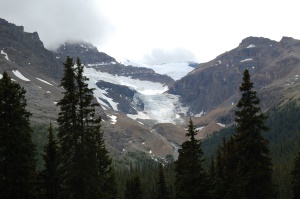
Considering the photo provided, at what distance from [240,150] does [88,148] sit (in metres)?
12.3

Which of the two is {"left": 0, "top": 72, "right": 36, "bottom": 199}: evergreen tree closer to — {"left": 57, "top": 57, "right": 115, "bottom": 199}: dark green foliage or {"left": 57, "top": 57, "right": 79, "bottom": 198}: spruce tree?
{"left": 57, "top": 57, "right": 79, "bottom": 198}: spruce tree

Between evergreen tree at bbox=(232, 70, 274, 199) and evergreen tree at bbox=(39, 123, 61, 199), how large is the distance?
48.8 feet

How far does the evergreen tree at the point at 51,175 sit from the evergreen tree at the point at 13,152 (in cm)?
418

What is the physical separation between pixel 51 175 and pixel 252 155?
53.5ft

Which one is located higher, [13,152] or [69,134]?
[69,134]

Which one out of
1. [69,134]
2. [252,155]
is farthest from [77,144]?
[252,155]

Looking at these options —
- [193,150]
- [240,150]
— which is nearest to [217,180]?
[193,150]

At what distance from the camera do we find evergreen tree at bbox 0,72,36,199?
25.9m

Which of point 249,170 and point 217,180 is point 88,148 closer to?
point 249,170

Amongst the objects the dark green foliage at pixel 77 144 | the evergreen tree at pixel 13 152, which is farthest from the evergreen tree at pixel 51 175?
the evergreen tree at pixel 13 152

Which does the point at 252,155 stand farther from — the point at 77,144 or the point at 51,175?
the point at 51,175

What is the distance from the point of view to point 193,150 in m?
40.4

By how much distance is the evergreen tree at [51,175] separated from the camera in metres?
31.9

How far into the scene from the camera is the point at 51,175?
3216 centimetres
